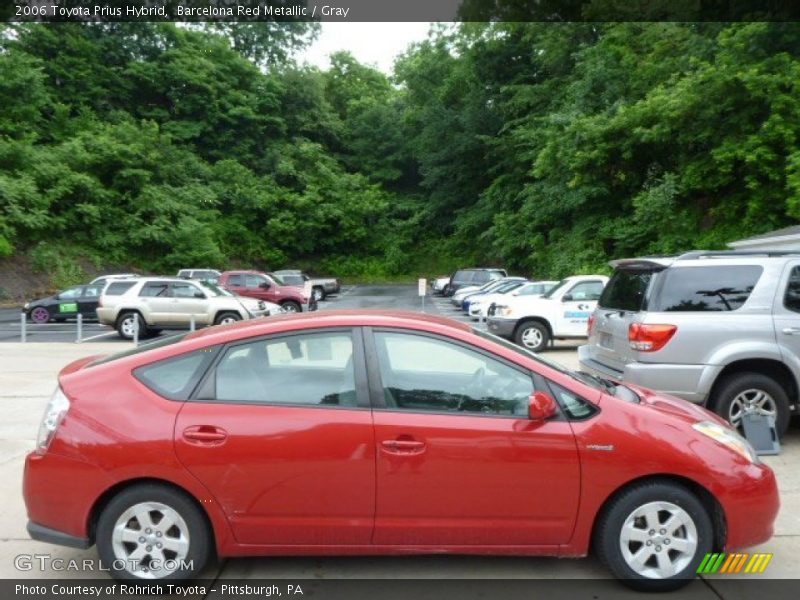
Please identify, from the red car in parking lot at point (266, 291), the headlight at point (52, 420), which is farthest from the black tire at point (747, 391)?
the red car in parking lot at point (266, 291)

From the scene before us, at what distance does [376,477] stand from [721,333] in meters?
4.39

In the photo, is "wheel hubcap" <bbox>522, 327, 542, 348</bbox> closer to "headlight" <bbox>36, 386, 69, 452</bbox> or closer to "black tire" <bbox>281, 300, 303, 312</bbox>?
"headlight" <bbox>36, 386, 69, 452</bbox>

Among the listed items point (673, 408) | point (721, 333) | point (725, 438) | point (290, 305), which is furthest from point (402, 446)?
point (290, 305)

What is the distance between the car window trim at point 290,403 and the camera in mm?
3760

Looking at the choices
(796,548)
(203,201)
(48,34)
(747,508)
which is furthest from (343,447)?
(48,34)

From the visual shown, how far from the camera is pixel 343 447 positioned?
11.9 ft

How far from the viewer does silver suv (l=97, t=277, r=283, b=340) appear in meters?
17.9

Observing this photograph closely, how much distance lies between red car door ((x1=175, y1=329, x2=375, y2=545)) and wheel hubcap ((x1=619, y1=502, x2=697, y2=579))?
1.45 metres

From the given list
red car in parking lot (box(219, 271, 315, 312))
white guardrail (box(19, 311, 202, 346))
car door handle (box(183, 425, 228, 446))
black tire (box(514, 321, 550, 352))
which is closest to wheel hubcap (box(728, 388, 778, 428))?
car door handle (box(183, 425, 228, 446))

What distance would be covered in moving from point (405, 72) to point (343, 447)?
2002 inches

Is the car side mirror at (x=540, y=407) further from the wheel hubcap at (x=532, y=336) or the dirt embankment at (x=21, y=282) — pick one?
the dirt embankment at (x=21, y=282)

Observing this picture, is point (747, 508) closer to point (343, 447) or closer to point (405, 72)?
point (343, 447)

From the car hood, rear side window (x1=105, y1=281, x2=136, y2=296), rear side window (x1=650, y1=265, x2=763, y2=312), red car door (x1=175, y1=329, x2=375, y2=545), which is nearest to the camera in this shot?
red car door (x1=175, y1=329, x2=375, y2=545)

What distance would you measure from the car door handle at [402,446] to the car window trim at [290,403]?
0.23m
